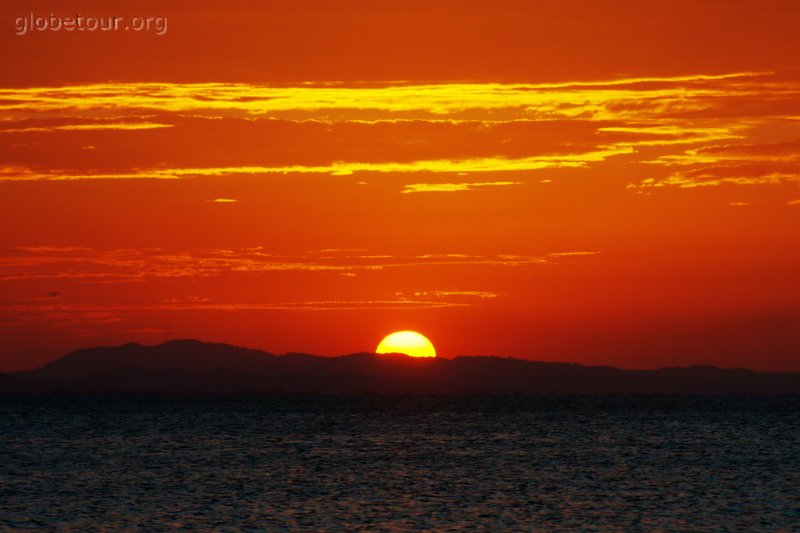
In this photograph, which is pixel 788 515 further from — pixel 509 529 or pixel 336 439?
pixel 336 439

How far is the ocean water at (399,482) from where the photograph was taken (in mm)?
66062

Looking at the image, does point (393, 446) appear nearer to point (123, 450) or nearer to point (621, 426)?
point (123, 450)

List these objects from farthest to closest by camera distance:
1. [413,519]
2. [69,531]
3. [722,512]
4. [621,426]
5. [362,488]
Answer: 1. [621,426]
2. [362,488]
3. [722,512]
4. [413,519]
5. [69,531]

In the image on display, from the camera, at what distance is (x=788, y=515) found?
6869cm

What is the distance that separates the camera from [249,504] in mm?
72875

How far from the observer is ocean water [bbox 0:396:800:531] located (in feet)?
217

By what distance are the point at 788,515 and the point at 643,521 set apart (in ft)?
30.4

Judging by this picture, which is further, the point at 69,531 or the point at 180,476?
the point at 180,476

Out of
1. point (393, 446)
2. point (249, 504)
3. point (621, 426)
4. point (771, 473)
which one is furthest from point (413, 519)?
point (621, 426)

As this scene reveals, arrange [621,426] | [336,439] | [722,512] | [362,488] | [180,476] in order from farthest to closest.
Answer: [621,426] → [336,439] → [180,476] → [362,488] → [722,512]

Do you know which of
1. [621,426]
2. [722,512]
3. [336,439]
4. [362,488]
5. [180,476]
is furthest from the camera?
[621,426]

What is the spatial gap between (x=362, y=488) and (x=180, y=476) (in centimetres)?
1761

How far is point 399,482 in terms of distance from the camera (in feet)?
285

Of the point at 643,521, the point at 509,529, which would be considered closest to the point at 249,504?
the point at 509,529
